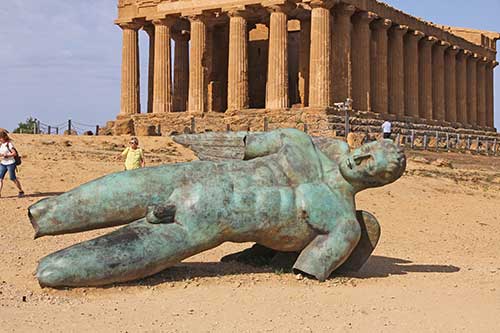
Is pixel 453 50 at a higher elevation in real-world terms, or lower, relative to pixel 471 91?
higher

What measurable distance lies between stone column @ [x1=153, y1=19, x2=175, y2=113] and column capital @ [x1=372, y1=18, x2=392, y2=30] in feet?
39.9

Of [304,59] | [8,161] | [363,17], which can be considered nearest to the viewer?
[8,161]

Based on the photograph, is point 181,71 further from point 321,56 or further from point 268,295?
point 268,295

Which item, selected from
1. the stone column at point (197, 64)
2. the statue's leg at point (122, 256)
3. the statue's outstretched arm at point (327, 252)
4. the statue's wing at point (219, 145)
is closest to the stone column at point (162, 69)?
the stone column at point (197, 64)

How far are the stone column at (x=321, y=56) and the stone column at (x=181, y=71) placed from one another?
1134cm

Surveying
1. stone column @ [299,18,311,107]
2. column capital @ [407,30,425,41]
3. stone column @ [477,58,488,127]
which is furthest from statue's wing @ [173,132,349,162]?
stone column @ [477,58,488,127]

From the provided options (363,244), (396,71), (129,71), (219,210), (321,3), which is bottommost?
(363,244)

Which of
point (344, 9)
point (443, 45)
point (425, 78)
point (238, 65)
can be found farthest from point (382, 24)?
point (443, 45)

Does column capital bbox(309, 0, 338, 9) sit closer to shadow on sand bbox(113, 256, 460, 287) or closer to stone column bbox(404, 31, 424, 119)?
stone column bbox(404, 31, 424, 119)

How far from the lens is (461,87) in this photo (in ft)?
185

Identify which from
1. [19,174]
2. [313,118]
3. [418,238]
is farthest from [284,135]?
[313,118]

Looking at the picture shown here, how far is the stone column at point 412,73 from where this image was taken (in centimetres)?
4716

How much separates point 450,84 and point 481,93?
27.3ft

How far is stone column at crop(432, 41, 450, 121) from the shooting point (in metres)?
51.8
